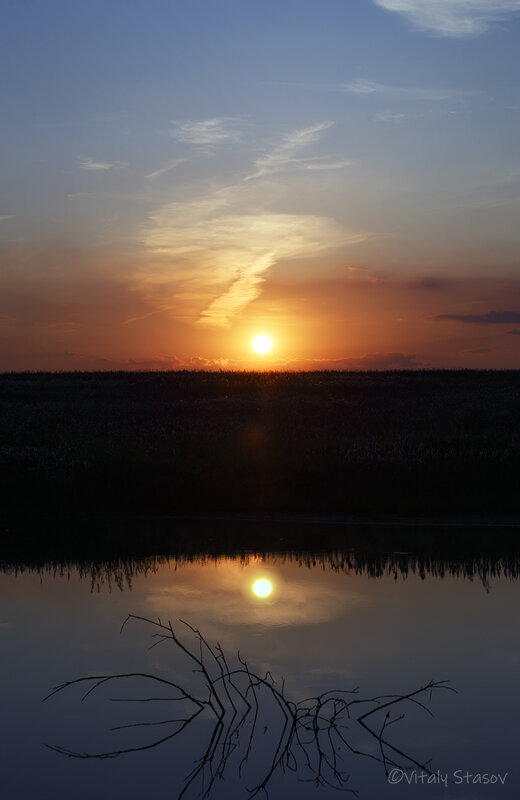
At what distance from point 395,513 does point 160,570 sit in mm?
6910

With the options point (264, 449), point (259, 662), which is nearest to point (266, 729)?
point (259, 662)

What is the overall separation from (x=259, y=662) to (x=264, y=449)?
15637 mm

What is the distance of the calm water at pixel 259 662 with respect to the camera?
18.8 feet

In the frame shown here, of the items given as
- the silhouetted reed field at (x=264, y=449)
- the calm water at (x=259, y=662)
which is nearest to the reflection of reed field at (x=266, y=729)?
the calm water at (x=259, y=662)

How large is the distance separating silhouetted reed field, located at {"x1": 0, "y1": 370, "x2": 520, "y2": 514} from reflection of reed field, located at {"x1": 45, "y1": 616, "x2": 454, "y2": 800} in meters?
11.0

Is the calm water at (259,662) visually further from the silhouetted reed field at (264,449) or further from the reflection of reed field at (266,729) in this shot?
the silhouetted reed field at (264,449)

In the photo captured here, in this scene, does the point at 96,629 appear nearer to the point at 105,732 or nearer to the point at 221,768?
the point at 105,732

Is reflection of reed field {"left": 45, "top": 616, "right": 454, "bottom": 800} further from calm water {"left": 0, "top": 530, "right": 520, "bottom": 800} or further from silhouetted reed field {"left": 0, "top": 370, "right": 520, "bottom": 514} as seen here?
silhouetted reed field {"left": 0, "top": 370, "right": 520, "bottom": 514}

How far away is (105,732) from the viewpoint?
253 inches

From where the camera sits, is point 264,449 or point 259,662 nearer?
point 259,662

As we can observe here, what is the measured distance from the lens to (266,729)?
6430mm

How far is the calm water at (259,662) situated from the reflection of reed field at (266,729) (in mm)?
24

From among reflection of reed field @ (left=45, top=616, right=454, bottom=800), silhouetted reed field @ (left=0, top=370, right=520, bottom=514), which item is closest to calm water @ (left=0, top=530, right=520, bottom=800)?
reflection of reed field @ (left=45, top=616, right=454, bottom=800)

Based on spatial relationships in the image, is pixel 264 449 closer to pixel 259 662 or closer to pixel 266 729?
pixel 259 662
